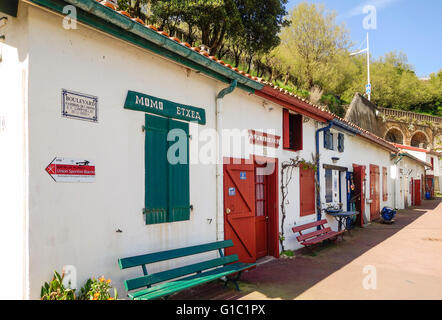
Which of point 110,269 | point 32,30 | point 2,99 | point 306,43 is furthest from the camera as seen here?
point 306,43

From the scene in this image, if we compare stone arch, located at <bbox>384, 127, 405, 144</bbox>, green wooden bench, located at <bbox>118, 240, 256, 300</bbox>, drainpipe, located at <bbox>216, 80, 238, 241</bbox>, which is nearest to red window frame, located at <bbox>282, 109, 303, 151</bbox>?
drainpipe, located at <bbox>216, 80, 238, 241</bbox>

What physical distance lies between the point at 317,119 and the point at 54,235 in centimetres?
765

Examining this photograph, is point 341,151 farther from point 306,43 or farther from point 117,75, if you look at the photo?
point 306,43

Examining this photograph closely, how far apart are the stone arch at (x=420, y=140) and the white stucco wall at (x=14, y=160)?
42264 millimetres

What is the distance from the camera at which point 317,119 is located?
31.0ft

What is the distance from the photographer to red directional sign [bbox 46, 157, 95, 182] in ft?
11.8

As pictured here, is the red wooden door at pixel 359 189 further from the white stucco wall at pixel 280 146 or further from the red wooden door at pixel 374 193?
the red wooden door at pixel 374 193

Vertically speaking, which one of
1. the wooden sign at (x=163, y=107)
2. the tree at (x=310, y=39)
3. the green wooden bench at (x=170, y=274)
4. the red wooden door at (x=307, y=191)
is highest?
the tree at (x=310, y=39)

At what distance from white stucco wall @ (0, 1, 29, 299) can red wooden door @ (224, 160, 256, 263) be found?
344 centimetres

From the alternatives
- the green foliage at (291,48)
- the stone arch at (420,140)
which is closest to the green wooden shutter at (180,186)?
the green foliage at (291,48)

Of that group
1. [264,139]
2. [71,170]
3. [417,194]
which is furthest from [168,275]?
[417,194]

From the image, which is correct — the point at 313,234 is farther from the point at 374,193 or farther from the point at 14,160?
the point at 374,193

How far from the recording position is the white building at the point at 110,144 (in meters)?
3.46
